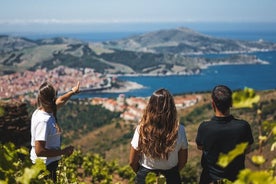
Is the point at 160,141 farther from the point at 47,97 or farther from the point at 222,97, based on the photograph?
the point at 47,97

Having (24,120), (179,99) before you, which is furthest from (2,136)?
(179,99)

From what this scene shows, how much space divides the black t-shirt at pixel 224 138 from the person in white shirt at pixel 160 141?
0.20m

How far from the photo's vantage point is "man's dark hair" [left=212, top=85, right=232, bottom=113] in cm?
302

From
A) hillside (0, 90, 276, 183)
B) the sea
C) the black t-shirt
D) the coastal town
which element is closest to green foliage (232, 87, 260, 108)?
the black t-shirt

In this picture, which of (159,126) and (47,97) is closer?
(159,126)

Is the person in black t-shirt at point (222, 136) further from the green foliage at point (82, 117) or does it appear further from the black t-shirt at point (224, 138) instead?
the green foliage at point (82, 117)

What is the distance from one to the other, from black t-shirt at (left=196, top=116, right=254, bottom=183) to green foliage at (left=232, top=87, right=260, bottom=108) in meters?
2.14

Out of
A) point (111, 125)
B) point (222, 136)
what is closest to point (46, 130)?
point (222, 136)

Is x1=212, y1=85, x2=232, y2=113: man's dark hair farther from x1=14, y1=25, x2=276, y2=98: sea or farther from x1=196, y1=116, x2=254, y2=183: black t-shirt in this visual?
x1=14, y1=25, x2=276, y2=98: sea

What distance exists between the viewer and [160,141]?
3.01 meters

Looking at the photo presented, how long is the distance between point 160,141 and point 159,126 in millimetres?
116

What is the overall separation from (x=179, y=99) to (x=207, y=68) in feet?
284

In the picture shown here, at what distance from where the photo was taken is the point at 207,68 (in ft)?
542

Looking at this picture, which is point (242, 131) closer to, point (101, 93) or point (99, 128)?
point (99, 128)
